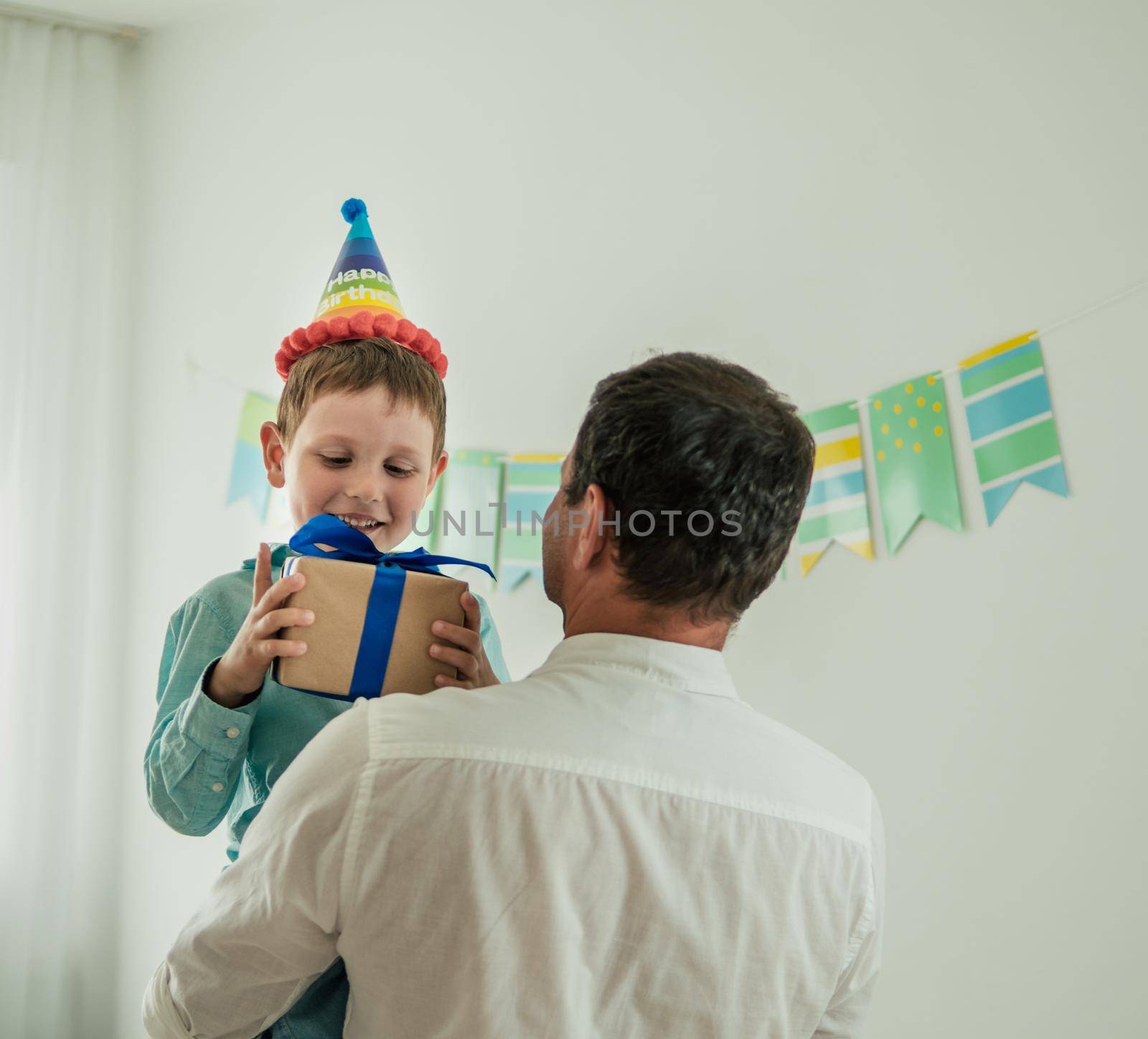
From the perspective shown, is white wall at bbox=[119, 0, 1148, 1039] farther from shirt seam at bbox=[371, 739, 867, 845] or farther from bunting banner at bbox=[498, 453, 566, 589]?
shirt seam at bbox=[371, 739, 867, 845]

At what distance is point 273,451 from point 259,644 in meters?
0.50

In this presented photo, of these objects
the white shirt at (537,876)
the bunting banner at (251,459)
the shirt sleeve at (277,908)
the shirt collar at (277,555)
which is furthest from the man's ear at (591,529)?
the bunting banner at (251,459)

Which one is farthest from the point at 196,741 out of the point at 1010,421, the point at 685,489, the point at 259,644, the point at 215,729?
the point at 1010,421

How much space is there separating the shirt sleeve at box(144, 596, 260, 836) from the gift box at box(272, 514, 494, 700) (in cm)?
12

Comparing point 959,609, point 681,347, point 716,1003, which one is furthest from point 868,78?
point 716,1003

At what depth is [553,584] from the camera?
3.30 ft

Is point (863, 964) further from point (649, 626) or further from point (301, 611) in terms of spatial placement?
point (301, 611)

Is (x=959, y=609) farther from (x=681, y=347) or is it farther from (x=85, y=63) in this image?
(x=85, y=63)

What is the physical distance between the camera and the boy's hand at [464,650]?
98 centimetres

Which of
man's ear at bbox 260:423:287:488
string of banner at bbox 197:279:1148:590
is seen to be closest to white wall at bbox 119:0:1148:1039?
string of banner at bbox 197:279:1148:590

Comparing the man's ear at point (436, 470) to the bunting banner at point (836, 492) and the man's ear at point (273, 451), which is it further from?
the bunting banner at point (836, 492)

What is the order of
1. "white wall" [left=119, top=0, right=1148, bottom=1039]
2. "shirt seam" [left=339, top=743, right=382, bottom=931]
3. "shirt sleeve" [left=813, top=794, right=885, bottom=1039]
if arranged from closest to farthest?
1. "shirt seam" [left=339, top=743, right=382, bottom=931]
2. "shirt sleeve" [left=813, top=794, right=885, bottom=1039]
3. "white wall" [left=119, top=0, right=1148, bottom=1039]

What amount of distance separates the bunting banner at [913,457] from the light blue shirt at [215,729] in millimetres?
903

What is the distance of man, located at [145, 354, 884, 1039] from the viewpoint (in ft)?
2.56
